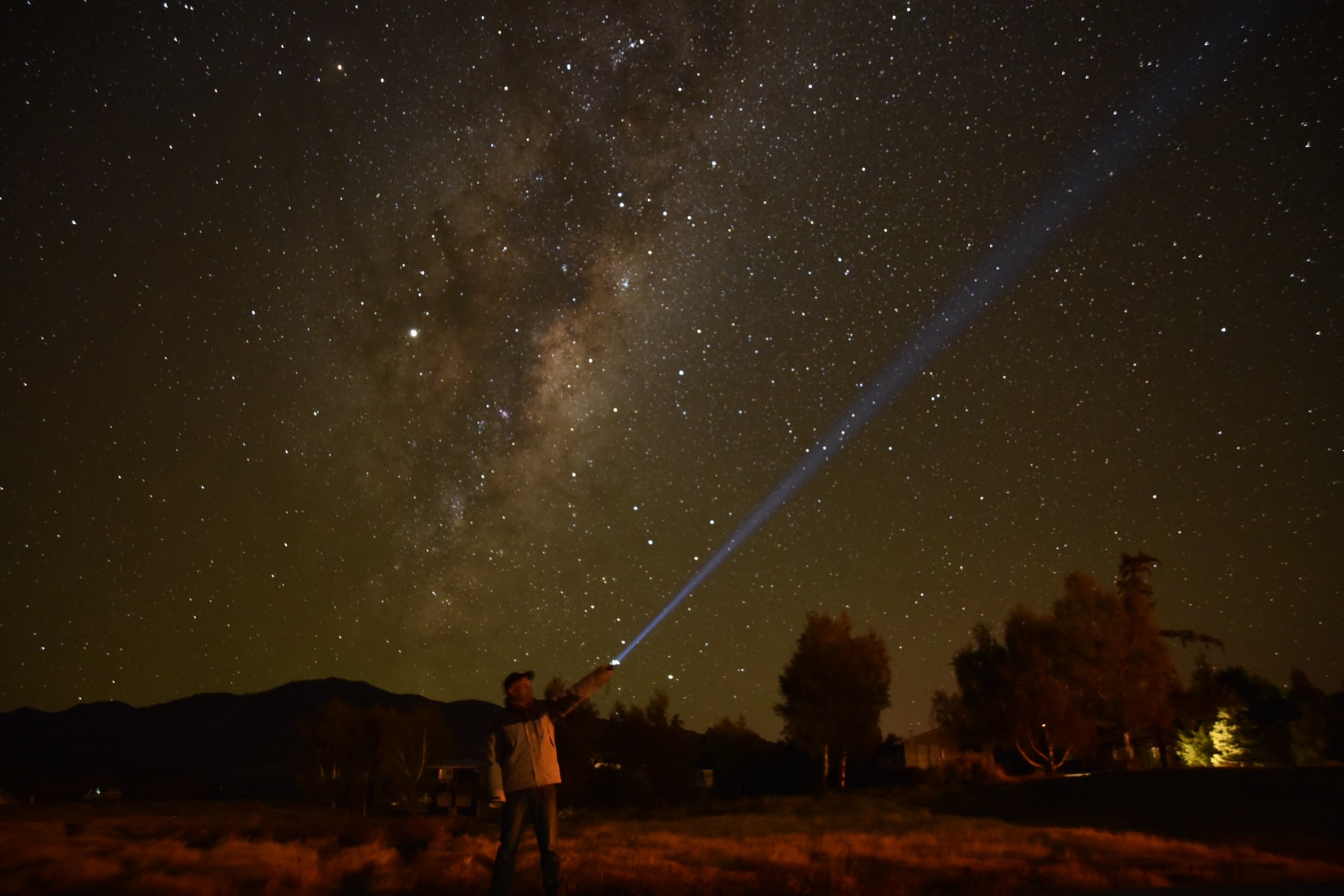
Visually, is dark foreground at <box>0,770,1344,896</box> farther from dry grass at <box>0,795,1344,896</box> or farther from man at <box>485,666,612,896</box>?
man at <box>485,666,612,896</box>

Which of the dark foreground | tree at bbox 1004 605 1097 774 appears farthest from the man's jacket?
tree at bbox 1004 605 1097 774

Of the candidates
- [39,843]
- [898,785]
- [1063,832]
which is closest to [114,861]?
[39,843]

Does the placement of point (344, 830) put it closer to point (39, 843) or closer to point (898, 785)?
point (39, 843)

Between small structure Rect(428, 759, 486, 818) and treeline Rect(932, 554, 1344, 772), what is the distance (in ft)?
95.3

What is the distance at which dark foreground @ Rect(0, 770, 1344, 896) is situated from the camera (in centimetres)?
888

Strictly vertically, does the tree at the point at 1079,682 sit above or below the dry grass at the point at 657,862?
above

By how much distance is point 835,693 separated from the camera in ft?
165

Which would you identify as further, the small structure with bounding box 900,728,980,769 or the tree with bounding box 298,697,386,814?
the tree with bounding box 298,697,386,814

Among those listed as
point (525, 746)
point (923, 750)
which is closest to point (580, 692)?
point (525, 746)

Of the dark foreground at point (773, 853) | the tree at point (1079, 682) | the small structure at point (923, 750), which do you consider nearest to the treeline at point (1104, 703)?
the tree at point (1079, 682)

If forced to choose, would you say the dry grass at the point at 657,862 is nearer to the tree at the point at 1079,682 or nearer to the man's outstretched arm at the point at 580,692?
the man's outstretched arm at the point at 580,692

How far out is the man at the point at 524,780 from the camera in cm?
661

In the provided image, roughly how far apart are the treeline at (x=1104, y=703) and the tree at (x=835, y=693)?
3.56m

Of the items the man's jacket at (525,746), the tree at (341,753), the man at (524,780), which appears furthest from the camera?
the tree at (341,753)
